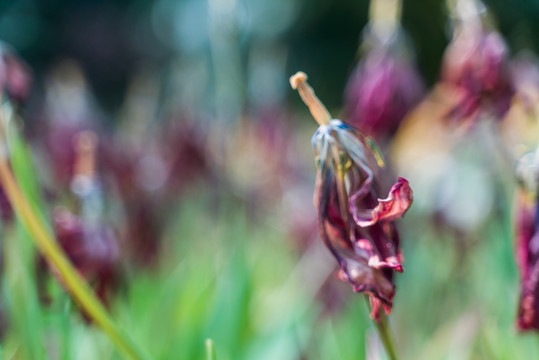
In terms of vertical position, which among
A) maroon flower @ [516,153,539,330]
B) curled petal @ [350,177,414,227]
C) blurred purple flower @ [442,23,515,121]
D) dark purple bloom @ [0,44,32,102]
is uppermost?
dark purple bloom @ [0,44,32,102]

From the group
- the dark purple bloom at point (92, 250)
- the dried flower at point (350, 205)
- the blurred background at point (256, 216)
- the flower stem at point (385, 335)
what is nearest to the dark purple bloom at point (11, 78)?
the blurred background at point (256, 216)

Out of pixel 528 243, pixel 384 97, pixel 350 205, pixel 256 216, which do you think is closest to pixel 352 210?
pixel 350 205

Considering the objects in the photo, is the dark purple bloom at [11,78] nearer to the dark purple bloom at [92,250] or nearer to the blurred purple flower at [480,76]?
the dark purple bloom at [92,250]

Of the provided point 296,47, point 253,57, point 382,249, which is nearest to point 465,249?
point 253,57

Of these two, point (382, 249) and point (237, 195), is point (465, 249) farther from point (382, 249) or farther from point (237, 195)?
point (382, 249)

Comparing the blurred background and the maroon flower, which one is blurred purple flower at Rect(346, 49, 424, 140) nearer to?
the blurred background

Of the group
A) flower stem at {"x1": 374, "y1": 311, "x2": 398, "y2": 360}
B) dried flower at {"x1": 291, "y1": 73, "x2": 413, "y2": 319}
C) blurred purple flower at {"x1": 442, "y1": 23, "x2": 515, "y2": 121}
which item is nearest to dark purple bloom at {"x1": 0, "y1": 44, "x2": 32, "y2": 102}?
dried flower at {"x1": 291, "y1": 73, "x2": 413, "y2": 319}
